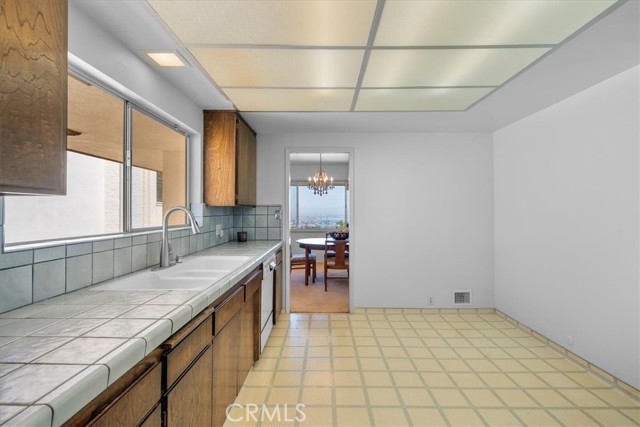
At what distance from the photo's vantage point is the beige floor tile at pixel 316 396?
6.45 feet

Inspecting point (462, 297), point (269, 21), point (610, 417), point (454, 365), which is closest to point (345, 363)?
point (454, 365)

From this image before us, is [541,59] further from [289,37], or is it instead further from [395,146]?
[395,146]

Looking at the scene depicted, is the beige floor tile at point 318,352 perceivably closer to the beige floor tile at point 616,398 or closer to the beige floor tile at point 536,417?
the beige floor tile at point 536,417

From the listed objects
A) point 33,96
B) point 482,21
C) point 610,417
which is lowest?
point 610,417

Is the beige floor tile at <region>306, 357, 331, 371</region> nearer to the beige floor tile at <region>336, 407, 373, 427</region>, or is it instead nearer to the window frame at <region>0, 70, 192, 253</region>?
the beige floor tile at <region>336, 407, 373, 427</region>

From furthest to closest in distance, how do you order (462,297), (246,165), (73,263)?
(462,297)
(246,165)
(73,263)

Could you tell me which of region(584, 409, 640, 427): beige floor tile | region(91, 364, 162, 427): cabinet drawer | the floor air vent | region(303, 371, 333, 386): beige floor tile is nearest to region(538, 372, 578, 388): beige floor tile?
region(584, 409, 640, 427): beige floor tile

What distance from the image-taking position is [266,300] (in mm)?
2719

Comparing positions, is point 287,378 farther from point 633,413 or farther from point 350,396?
point 633,413

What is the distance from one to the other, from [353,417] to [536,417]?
43.3 inches

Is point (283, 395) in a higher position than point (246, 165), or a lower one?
lower

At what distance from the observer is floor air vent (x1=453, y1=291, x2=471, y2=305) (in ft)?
12.0

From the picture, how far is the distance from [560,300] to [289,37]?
300 centimetres

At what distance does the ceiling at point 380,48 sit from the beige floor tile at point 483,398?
85.3 inches
